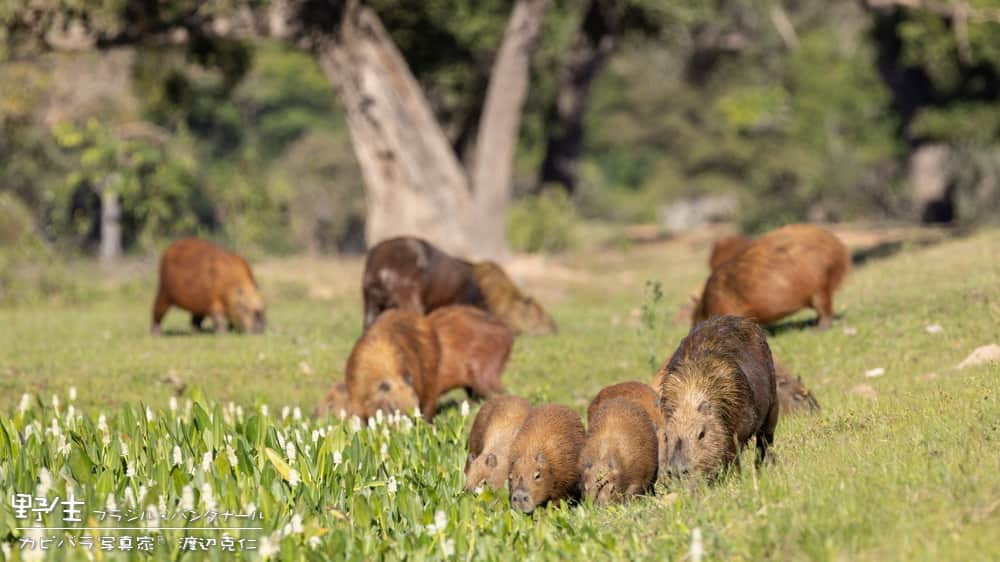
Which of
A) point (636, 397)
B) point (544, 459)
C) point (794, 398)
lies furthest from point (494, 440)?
point (794, 398)

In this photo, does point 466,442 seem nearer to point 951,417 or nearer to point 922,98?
point 951,417

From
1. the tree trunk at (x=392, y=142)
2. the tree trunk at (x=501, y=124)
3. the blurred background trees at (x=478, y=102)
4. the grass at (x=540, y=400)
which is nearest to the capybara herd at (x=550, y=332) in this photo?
the grass at (x=540, y=400)

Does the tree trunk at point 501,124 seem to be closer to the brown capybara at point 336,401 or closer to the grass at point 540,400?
the grass at point 540,400

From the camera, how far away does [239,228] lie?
2330cm

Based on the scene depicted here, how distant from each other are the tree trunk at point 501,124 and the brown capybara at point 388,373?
1260 cm

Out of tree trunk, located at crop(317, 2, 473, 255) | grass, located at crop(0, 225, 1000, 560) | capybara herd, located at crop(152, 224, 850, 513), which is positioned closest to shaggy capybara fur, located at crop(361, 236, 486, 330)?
capybara herd, located at crop(152, 224, 850, 513)

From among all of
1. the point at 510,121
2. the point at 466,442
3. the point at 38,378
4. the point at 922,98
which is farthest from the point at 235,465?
the point at 922,98

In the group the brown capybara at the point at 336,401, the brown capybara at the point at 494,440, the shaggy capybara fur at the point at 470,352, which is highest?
the brown capybara at the point at 494,440

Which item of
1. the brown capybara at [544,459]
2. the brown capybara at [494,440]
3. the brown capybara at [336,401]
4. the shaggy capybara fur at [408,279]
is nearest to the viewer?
the brown capybara at [544,459]

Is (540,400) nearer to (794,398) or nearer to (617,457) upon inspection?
(794,398)

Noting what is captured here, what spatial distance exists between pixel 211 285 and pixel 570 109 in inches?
688

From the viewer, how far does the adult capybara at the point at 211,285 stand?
13992mm

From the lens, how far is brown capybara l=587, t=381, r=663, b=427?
7.00m

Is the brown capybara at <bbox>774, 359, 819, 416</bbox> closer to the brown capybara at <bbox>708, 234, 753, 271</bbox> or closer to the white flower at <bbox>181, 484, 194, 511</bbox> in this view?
the white flower at <bbox>181, 484, 194, 511</bbox>
